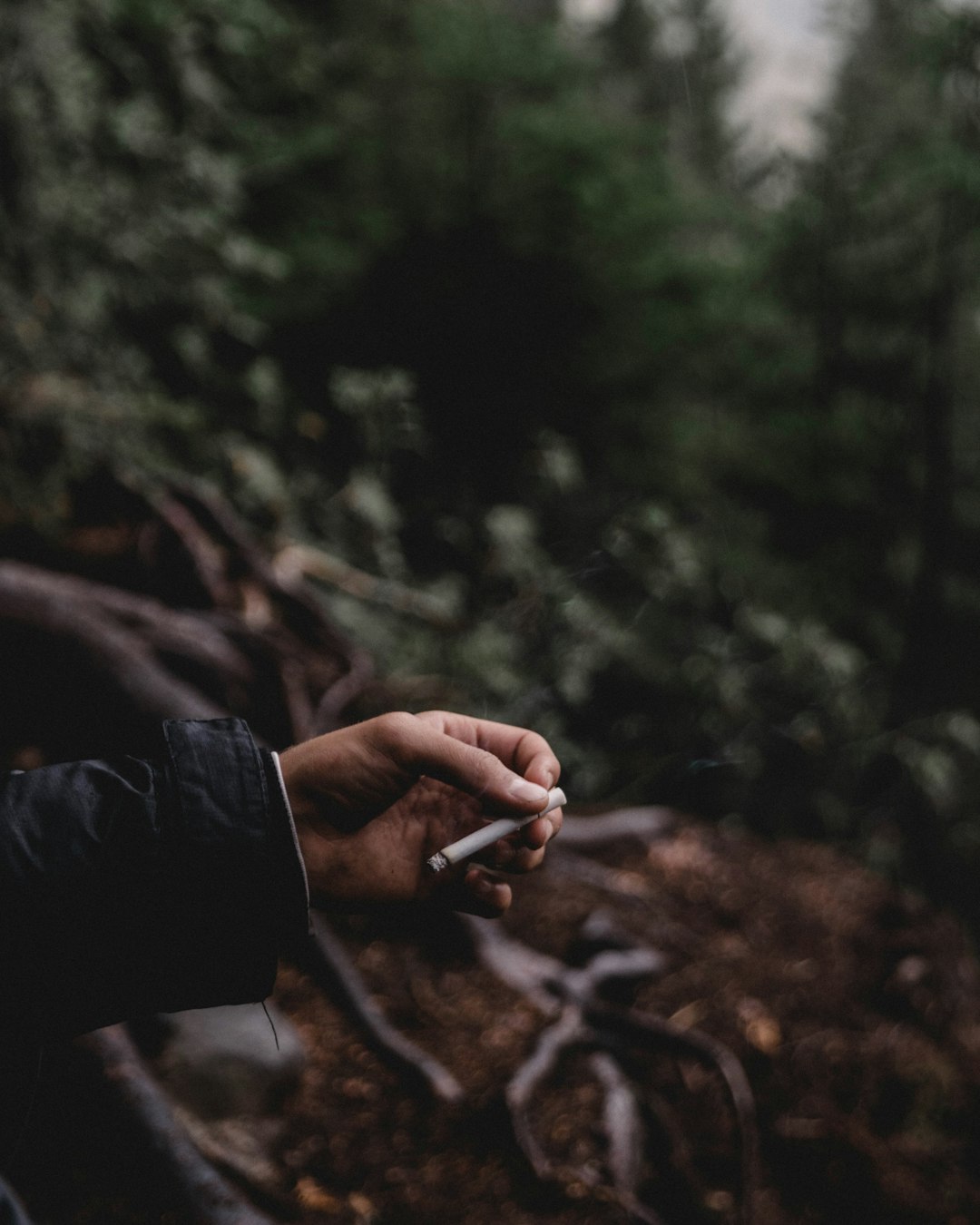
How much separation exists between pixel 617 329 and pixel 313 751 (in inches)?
273

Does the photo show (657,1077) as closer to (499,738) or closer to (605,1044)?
(605,1044)

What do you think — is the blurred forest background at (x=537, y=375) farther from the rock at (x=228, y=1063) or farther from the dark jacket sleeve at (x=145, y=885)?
the dark jacket sleeve at (x=145, y=885)

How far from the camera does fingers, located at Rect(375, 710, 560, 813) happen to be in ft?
5.24

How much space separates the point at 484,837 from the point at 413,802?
33 cm

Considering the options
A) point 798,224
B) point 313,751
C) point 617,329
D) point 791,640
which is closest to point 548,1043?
point 313,751

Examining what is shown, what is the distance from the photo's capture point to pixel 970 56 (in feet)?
23.4

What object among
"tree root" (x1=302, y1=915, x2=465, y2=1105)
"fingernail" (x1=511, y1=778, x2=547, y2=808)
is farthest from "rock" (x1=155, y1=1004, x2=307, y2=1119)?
"fingernail" (x1=511, y1=778, x2=547, y2=808)

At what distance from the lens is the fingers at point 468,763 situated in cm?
160

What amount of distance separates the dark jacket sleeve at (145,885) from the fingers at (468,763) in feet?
0.84

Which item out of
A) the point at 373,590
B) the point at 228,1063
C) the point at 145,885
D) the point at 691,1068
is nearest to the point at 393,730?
the point at 145,885

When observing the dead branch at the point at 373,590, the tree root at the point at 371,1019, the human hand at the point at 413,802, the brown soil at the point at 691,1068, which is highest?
the human hand at the point at 413,802

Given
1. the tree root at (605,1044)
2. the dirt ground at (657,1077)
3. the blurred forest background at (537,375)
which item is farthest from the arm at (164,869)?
the blurred forest background at (537,375)

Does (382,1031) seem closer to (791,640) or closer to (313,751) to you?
(313,751)

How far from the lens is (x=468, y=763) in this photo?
1.63 metres
